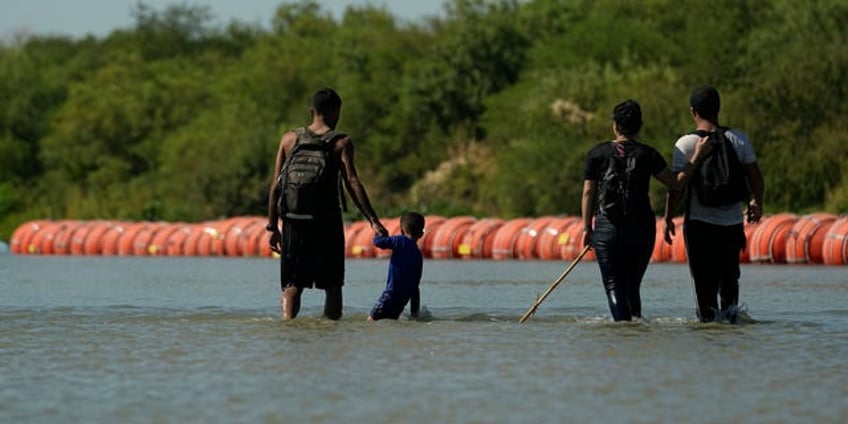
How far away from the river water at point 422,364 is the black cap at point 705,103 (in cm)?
139

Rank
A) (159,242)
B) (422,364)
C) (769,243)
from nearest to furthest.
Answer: (422,364), (769,243), (159,242)

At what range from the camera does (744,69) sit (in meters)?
58.1

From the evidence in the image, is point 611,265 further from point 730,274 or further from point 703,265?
point 730,274

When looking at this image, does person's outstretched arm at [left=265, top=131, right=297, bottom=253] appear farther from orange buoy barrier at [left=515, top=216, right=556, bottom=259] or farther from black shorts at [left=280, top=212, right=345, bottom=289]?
orange buoy barrier at [left=515, top=216, right=556, bottom=259]

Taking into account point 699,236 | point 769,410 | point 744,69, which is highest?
point 744,69

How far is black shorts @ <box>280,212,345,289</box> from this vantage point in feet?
42.7

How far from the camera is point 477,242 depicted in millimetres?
37156

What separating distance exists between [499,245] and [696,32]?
99.2 feet

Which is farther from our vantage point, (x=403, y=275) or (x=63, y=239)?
(x=63, y=239)

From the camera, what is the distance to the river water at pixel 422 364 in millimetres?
8016

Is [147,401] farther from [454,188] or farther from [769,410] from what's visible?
[454,188]

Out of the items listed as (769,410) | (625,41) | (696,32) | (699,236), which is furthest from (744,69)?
(769,410)

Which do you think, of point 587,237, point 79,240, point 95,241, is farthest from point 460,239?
point 587,237

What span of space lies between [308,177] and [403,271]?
100 cm
